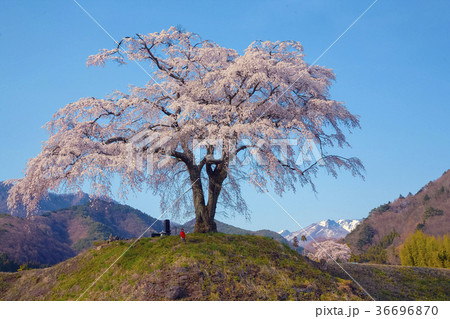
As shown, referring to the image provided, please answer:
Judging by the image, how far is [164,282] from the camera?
17359 millimetres

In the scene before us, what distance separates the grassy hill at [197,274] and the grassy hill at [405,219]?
97876mm

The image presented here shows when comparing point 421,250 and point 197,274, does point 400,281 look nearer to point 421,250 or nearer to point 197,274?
point 197,274

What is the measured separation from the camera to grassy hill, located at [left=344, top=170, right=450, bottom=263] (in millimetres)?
→ 121812

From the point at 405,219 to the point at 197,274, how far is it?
155m

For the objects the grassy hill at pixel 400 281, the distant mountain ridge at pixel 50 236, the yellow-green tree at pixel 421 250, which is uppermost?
the distant mountain ridge at pixel 50 236

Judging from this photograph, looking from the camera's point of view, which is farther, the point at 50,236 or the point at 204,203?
the point at 50,236

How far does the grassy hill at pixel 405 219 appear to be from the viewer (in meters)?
122

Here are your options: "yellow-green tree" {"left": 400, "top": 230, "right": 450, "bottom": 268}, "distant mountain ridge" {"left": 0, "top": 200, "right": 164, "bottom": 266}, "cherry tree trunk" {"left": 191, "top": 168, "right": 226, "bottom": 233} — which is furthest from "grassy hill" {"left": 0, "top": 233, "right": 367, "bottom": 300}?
"distant mountain ridge" {"left": 0, "top": 200, "right": 164, "bottom": 266}

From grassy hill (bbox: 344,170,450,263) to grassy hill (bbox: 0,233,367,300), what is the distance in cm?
9788

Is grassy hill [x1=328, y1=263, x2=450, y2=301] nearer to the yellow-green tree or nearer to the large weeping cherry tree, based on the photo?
the large weeping cherry tree

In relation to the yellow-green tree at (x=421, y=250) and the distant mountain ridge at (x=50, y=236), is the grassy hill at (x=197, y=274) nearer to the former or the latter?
the yellow-green tree at (x=421, y=250)

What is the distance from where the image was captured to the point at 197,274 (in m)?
17.6

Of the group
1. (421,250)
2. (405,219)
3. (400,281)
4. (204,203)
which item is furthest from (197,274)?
(405,219)

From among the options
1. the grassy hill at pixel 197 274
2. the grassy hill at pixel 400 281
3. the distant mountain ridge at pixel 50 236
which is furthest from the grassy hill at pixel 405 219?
the grassy hill at pixel 197 274
